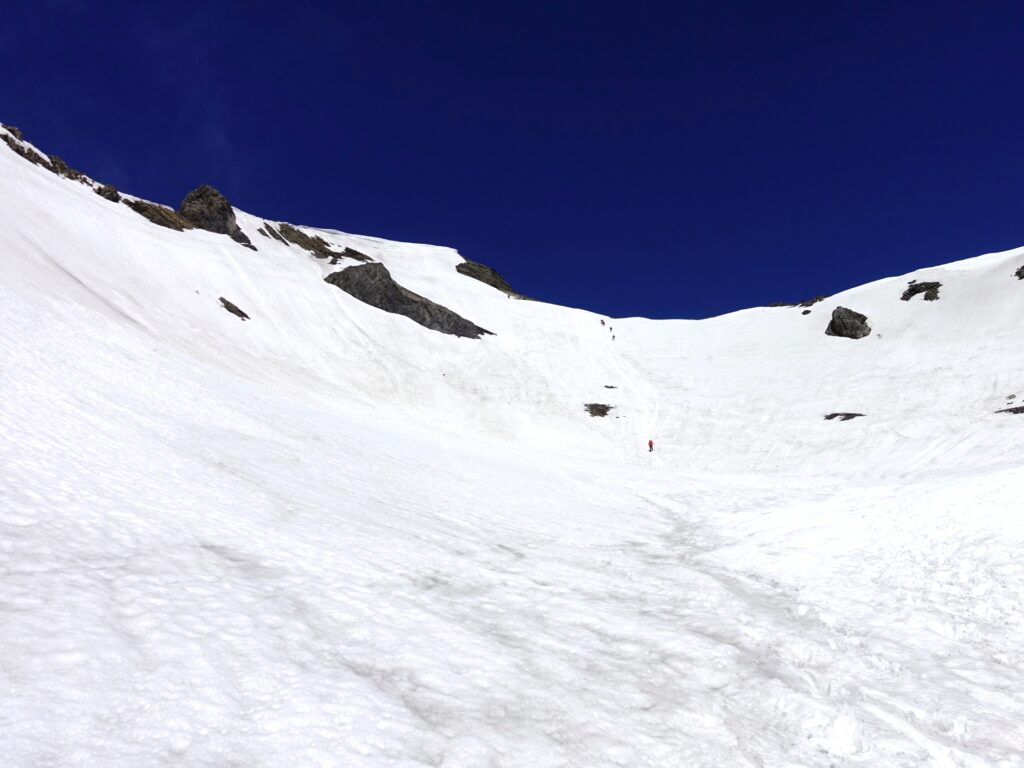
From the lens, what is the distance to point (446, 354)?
44.5 m

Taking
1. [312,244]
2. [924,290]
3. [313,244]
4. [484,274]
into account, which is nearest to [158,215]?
[312,244]

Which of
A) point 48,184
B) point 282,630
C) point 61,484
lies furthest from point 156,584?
point 48,184

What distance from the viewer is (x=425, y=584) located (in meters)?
7.88

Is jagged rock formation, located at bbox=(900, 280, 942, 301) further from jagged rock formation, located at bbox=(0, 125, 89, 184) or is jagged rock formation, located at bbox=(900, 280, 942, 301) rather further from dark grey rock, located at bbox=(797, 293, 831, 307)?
jagged rock formation, located at bbox=(0, 125, 89, 184)

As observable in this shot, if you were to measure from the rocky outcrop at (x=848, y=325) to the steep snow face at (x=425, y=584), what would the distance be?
71.3 feet

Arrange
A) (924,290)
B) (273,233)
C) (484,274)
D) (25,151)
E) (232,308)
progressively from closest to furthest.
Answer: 1. (232,308)
2. (25,151)
3. (924,290)
4. (273,233)
5. (484,274)

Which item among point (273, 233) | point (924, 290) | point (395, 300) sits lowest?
point (395, 300)

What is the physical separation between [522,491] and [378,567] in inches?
364

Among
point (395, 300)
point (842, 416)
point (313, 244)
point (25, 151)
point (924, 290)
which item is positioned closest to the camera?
point (842, 416)

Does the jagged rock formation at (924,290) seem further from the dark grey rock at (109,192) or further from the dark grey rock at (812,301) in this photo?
the dark grey rock at (109,192)

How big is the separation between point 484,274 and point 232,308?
48.2 meters

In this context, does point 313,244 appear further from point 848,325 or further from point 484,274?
point 848,325

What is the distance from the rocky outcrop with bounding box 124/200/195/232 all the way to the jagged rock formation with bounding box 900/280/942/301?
60.5 m

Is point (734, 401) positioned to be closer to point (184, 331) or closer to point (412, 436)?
point (412, 436)
